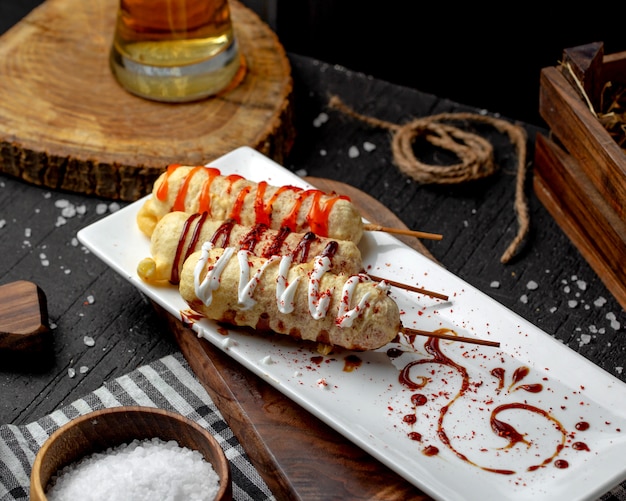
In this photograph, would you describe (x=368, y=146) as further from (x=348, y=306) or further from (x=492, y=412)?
(x=492, y=412)

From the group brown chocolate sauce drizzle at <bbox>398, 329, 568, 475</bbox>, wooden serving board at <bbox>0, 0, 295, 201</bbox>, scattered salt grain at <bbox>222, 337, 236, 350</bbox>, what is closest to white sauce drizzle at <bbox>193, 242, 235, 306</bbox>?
scattered salt grain at <bbox>222, 337, 236, 350</bbox>

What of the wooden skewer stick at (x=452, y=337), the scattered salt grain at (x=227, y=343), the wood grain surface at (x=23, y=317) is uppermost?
the wooden skewer stick at (x=452, y=337)

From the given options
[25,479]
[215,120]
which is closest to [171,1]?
[215,120]

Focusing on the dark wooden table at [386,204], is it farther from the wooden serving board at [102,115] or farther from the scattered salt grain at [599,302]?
the wooden serving board at [102,115]

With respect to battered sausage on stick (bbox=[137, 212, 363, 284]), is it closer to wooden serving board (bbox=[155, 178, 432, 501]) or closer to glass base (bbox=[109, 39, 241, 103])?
wooden serving board (bbox=[155, 178, 432, 501])

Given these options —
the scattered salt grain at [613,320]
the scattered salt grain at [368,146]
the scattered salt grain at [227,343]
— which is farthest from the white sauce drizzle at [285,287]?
the scattered salt grain at [368,146]
